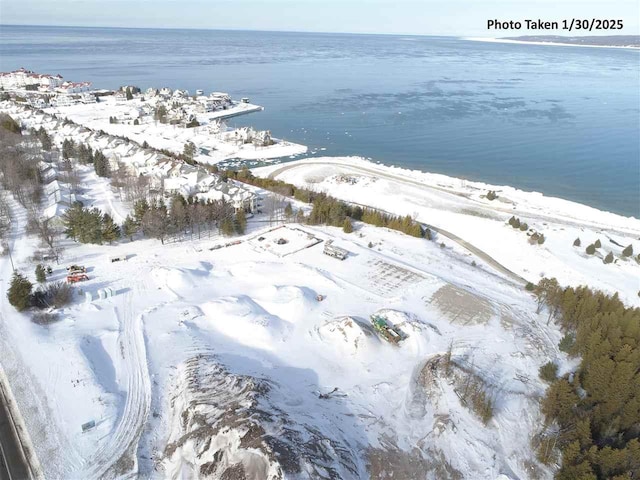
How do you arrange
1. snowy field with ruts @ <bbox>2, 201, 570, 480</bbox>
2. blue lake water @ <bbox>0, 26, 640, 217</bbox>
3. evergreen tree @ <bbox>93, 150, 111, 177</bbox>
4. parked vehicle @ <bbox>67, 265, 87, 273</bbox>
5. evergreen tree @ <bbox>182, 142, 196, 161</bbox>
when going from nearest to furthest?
snowy field with ruts @ <bbox>2, 201, 570, 480</bbox> < parked vehicle @ <bbox>67, 265, 87, 273</bbox> < evergreen tree @ <bbox>93, 150, 111, 177</bbox> < blue lake water @ <bbox>0, 26, 640, 217</bbox> < evergreen tree @ <bbox>182, 142, 196, 161</bbox>

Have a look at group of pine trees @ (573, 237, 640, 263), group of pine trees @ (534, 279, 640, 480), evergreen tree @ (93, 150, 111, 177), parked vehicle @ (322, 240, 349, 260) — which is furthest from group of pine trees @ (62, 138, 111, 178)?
group of pine trees @ (573, 237, 640, 263)

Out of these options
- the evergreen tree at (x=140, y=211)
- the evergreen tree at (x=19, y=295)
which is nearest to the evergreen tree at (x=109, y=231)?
the evergreen tree at (x=140, y=211)

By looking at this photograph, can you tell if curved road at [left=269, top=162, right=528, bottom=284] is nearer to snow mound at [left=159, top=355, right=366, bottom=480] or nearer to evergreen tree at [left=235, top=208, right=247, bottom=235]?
evergreen tree at [left=235, top=208, right=247, bottom=235]

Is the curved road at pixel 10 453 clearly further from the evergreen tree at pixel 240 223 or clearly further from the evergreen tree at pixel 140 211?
the evergreen tree at pixel 240 223

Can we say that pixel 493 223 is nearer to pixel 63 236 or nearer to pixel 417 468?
pixel 417 468

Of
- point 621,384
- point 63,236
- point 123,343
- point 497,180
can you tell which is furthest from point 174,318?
point 497,180

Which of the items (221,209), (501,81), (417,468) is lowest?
(417,468)

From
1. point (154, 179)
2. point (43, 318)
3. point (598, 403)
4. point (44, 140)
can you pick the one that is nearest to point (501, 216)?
point (598, 403)

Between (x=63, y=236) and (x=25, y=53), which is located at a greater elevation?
(x=25, y=53)
